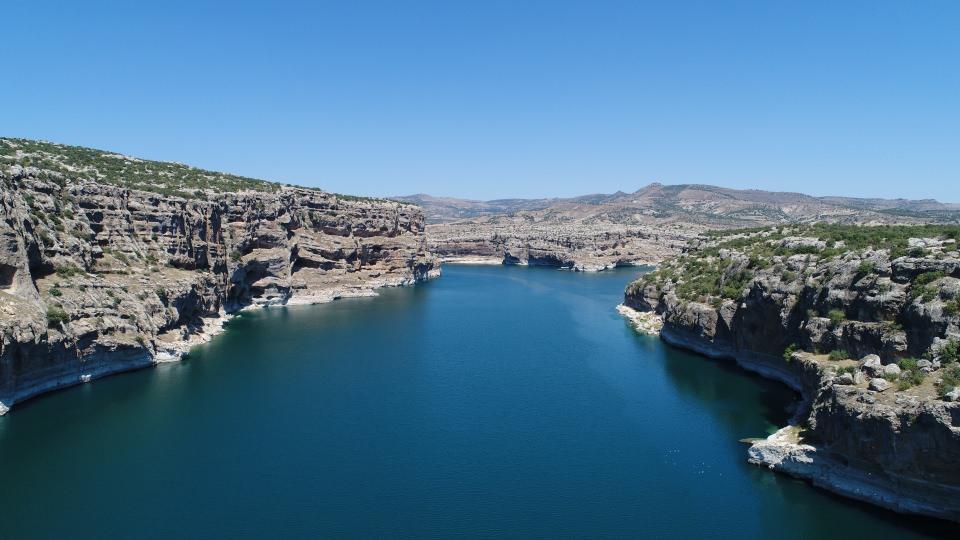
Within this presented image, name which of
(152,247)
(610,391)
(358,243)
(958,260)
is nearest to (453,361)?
(610,391)

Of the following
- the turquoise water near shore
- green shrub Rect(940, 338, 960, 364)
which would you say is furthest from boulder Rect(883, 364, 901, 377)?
the turquoise water near shore

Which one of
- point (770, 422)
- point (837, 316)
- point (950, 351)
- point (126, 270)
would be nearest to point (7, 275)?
point (126, 270)

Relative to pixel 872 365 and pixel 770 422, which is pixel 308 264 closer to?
pixel 770 422

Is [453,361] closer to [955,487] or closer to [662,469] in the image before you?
[662,469]

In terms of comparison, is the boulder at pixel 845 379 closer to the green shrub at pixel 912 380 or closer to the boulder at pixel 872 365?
the boulder at pixel 872 365

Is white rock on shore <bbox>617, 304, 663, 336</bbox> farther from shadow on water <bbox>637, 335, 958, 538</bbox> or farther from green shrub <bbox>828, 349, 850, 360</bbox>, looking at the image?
green shrub <bbox>828, 349, 850, 360</bbox>

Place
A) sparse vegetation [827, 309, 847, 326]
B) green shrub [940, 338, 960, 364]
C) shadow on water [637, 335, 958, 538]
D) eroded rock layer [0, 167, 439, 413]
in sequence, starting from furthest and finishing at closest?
eroded rock layer [0, 167, 439, 413], sparse vegetation [827, 309, 847, 326], green shrub [940, 338, 960, 364], shadow on water [637, 335, 958, 538]

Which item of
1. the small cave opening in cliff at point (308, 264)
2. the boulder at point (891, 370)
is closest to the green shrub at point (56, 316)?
the boulder at point (891, 370)
